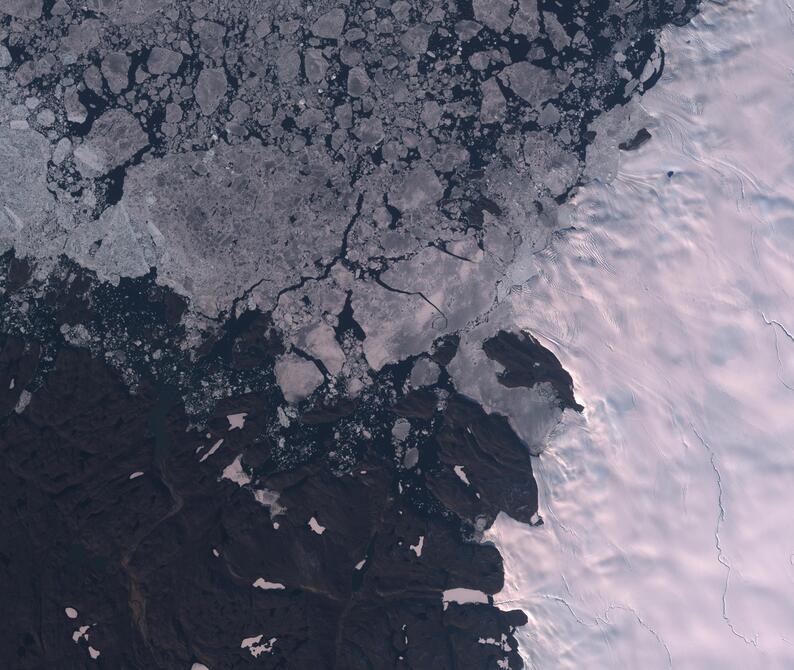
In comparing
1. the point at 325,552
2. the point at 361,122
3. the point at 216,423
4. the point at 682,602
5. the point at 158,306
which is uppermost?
the point at 361,122

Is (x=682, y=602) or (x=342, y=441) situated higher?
(x=342, y=441)

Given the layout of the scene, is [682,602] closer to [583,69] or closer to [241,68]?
[583,69]

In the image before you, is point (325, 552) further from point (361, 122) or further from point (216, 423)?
point (361, 122)

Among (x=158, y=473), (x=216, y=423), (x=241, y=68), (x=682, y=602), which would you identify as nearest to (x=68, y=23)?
(x=241, y=68)

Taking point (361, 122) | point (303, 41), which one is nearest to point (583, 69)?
point (361, 122)

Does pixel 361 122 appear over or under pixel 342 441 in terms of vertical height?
over

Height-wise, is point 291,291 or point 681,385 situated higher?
point 291,291
